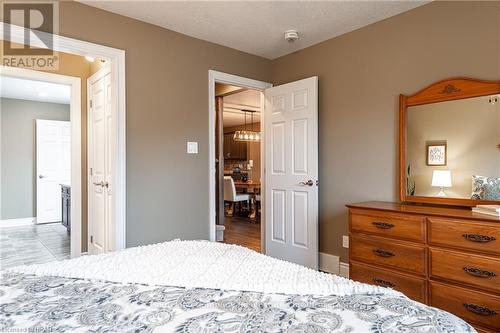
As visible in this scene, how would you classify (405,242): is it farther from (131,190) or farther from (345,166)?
(131,190)

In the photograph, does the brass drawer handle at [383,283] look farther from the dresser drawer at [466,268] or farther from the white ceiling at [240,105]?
the white ceiling at [240,105]

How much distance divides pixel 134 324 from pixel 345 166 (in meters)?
2.68

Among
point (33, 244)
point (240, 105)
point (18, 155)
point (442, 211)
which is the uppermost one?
point (240, 105)

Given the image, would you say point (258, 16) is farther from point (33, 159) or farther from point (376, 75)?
point (33, 159)

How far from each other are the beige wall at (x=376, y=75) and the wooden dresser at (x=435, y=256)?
0.55 m

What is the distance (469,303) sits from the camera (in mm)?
1936

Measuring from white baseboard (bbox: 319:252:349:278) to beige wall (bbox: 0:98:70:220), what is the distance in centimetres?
610

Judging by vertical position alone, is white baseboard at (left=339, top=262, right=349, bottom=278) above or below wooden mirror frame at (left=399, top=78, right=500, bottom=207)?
below

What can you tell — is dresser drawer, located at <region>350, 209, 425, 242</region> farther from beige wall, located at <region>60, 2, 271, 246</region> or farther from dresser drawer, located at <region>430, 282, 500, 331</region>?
beige wall, located at <region>60, 2, 271, 246</region>

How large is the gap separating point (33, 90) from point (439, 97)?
6.25 meters

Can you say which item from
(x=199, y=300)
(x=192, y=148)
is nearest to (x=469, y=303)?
(x=199, y=300)

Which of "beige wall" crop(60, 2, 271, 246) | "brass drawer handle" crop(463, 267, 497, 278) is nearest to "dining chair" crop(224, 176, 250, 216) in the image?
"beige wall" crop(60, 2, 271, 246)

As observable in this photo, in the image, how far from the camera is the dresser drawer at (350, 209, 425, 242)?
217cm

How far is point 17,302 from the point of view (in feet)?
3.27
